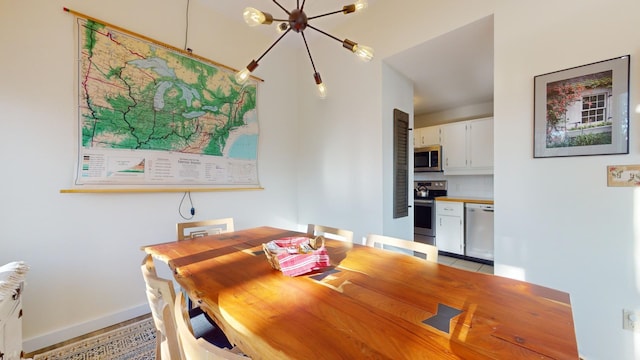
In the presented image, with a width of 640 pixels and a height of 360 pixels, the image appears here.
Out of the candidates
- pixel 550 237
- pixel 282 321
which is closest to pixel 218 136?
pixel 282 321

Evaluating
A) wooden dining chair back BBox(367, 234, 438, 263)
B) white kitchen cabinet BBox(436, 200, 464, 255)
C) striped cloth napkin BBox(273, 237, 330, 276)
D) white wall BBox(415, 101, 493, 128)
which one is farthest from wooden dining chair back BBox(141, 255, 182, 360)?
white wall BBox(415, 101, 493, 128)

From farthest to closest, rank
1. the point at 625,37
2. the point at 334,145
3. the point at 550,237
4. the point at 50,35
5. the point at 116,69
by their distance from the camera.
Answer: the point at 334,145 → the point at 116,69 → the point at 50,35 → the point at 550,237 → the point at 625,37

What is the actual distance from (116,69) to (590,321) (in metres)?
3.74

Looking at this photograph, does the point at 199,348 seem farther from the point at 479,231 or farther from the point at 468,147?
the point at 468,147

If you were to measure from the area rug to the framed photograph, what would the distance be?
297cm

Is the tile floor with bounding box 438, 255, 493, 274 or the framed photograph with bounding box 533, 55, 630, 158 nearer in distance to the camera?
the framed photograph with bounding box 533, 55, 630, 158

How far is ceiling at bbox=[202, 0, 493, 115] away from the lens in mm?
2229

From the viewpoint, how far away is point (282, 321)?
0.73 m

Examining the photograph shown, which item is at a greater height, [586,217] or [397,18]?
[397,18]

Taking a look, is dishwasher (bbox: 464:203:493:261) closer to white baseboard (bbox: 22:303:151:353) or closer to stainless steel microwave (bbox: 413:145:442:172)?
stainless steel microwave (bbox: 413:145:442:172)

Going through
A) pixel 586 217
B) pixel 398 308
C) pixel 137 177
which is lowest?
pixel 398 308

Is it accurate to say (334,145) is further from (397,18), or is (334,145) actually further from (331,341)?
(331,341)

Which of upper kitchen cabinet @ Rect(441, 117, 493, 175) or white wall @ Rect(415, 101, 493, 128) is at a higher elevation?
white wall @ Rect(415, 101, 493, 128)

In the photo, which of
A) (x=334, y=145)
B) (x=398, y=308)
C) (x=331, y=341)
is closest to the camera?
(x=331, y=341)
